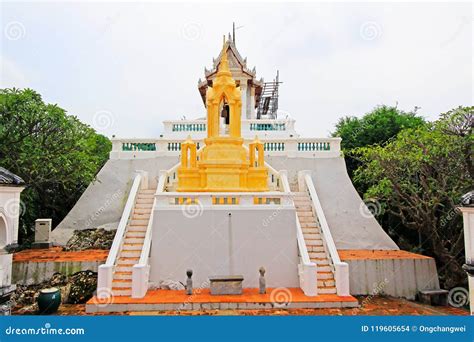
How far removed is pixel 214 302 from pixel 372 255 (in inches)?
215

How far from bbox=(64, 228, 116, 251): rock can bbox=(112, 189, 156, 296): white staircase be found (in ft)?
6.69

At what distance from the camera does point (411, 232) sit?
541 inches

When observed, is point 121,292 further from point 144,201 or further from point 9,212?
point 144,201

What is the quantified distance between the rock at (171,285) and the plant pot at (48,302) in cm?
244

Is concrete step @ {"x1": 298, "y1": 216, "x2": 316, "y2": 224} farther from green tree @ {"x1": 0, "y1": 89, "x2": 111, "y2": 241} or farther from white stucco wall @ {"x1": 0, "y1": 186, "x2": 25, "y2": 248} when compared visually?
white stucco wall @ {"x1": 0, "y1": 186, "x2": 25, "y2": 248}

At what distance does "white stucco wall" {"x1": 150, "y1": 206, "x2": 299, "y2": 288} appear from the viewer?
8.98 m

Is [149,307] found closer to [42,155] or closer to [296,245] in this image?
[296,245]

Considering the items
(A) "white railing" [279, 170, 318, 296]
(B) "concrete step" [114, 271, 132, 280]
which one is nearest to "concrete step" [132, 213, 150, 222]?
(B) "concrete step" [114, 271, 132, 280]

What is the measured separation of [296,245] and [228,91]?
19.5ft

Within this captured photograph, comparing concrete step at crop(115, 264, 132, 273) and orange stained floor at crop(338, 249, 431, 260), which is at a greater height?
orange stained floor at crop(338, 249, 431, 260)

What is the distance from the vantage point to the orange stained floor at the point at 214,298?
771 cm

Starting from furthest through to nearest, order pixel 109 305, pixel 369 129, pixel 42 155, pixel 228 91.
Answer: pixel 369 129, pixel 228 91, pixel 42 155, pixel 109 305

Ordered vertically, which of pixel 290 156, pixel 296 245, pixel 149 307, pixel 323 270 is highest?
pixel 290 156

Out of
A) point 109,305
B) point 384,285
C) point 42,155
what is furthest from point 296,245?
point 42,155
